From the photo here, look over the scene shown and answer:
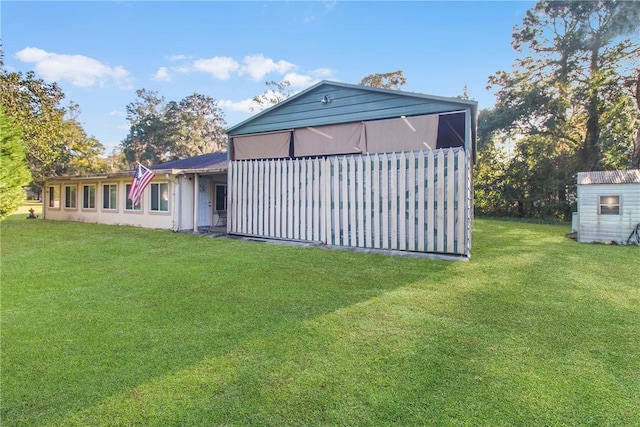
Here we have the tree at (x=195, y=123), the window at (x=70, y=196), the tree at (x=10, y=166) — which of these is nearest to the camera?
the tree at (x=10, y=166)

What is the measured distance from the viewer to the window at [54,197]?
1703cm

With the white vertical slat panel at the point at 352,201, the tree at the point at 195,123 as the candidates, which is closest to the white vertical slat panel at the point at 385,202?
the white vertical slat panel at the point at 352,201

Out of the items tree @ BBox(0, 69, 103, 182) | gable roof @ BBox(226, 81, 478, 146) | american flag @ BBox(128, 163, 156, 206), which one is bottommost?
american flag @ BBox(128, 163, 156, 206)

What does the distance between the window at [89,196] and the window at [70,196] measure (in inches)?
34.6

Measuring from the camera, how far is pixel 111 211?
14.4 m

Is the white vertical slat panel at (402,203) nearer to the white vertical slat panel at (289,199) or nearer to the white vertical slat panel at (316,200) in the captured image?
the white vertical slat panel at (316,200)

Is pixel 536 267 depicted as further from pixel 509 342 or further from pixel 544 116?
pixel 544 116

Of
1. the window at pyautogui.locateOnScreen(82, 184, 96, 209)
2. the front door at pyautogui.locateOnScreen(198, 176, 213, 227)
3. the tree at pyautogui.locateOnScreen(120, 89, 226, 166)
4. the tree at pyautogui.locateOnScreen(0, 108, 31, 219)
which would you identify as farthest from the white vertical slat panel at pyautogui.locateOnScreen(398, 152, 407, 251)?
the tree at pyautogui.locateOnScreen(120, 89, 226, 166)

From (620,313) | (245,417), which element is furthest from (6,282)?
(620,313)

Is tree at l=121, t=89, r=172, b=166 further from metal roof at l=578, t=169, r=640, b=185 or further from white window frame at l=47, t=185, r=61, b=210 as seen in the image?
metal roof at l=578, t=169, r=640, b=185

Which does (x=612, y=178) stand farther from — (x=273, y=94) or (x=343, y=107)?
(x=273, y=94)

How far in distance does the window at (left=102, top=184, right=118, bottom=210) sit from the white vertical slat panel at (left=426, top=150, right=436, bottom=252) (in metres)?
12.9

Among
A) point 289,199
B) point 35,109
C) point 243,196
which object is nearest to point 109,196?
point 35,109

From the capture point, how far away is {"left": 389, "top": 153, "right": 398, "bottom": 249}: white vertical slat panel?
306 inches
